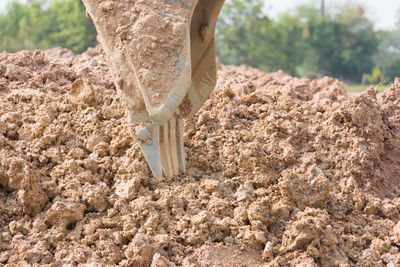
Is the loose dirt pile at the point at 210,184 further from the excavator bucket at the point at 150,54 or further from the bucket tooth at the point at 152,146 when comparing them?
the excavator bucket at the point at 150,54

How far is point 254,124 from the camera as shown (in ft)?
8.73

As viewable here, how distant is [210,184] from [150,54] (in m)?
0.70

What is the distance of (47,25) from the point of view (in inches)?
669

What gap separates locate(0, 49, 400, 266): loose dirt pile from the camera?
200 centimetres

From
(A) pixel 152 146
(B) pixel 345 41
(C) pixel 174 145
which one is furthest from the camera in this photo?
(B) pixel 345 41

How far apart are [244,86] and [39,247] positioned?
1613mm

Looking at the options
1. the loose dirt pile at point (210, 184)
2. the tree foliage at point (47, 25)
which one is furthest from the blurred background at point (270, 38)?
the loose dirt pile at point (210, 184)

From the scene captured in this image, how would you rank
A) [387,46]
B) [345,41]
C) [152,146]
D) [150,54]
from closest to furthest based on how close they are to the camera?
[150,54]
[152,146]
[387,46]
[345,41]

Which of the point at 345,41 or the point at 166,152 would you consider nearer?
the point at 166,152

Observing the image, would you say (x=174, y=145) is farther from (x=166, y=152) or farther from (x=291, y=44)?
(x=291, y=44)

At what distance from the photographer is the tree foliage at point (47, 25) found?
1470 centimetres

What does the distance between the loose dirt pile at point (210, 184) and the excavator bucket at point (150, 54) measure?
12.1 inches

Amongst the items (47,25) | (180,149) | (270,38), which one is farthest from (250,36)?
(180,149)

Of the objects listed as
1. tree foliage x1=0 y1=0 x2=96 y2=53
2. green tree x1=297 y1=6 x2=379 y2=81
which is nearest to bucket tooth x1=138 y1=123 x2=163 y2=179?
tree foliage x1=0 y1=0 x2=96 y2=53
